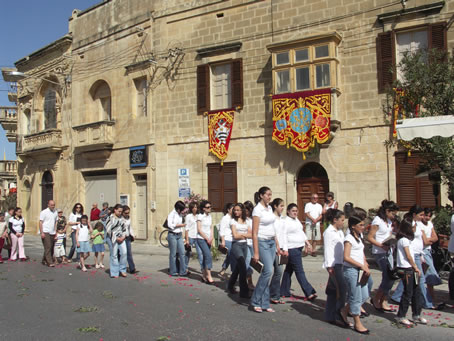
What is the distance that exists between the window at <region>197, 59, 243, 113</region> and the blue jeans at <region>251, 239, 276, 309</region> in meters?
10.7

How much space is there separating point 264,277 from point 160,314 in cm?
170

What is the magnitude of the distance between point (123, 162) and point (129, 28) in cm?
577

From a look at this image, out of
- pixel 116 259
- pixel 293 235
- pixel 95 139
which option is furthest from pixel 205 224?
pixel 95 139

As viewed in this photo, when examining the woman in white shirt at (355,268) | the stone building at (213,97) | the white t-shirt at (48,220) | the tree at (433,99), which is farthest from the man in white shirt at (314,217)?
the woman in white shirt at (355,268)

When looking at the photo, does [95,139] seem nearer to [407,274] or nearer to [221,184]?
Answer: [221,184]

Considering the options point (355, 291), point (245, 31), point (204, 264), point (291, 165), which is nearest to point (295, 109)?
point (291, 165)

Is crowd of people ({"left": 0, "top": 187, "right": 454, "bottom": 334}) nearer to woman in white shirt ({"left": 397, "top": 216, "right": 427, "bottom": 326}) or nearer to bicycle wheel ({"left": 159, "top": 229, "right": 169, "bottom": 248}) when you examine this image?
woman in white shirt ({"left": 397, "top": 216, "right": 427, "bottom": 326})

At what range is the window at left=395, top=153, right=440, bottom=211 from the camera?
1450cm

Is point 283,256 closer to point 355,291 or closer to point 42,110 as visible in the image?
point 355,291

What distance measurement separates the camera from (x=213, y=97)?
18.7m

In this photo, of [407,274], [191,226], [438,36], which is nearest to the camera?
[407,274]

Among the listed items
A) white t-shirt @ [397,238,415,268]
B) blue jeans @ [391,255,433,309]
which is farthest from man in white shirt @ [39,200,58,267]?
white t-shirt @ [397,238,415,268]

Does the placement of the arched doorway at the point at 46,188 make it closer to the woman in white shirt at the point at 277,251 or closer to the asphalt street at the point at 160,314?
the asphalt street at the point at 160,314

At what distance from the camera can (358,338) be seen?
21.1 ft
